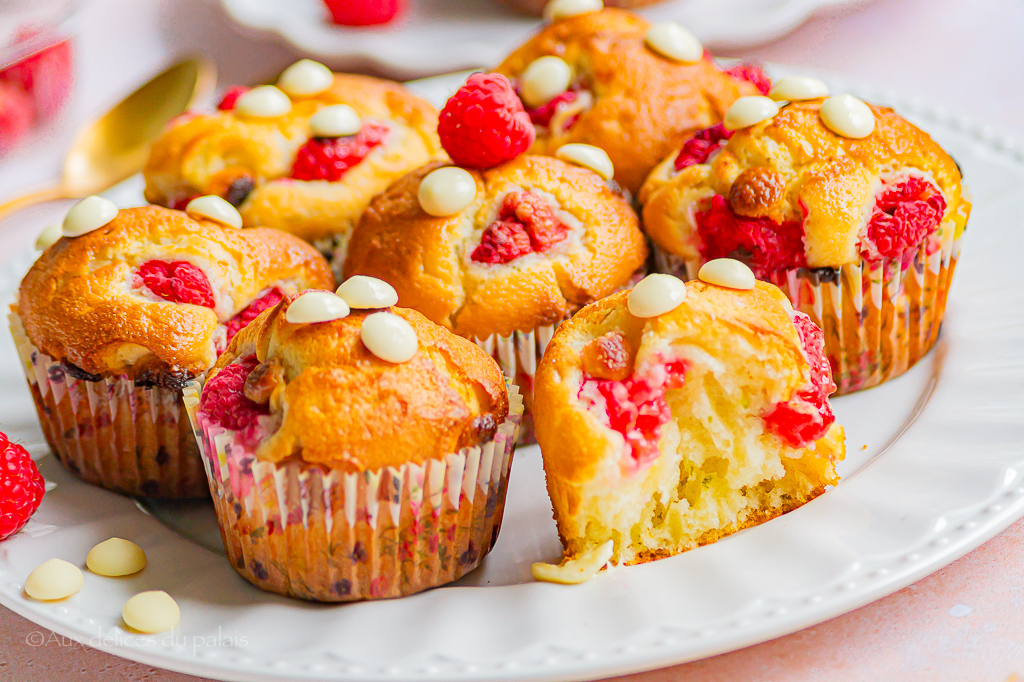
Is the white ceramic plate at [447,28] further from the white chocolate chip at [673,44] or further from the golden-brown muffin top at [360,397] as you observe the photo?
the golden-brown muffin top at [360,397]

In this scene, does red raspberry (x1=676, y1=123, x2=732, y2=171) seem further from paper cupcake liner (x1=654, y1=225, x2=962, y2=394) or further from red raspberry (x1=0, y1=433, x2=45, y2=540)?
red raspberry (x1=0, y1=433, x2=45, y2=540)

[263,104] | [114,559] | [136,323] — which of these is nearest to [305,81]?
[263,104]

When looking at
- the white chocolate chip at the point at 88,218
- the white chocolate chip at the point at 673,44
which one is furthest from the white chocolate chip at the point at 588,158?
the white chocolate chip at the point at 88,218

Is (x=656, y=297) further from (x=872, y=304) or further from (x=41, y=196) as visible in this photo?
(x=41, y=196)

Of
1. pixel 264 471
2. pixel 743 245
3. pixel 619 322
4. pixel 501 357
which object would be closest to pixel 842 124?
pixel 743 245

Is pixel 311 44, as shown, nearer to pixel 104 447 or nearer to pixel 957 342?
pixel 104 447
